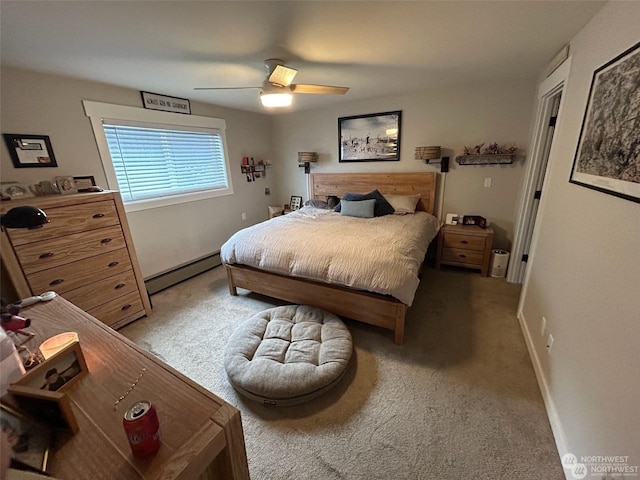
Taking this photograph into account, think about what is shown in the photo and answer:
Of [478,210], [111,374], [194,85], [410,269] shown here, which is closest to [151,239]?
[194,85]

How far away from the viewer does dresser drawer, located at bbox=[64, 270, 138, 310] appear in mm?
2237

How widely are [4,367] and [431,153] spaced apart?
151 inches

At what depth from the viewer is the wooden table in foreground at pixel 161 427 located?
644 mm

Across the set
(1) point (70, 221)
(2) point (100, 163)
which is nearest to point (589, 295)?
(1) point (70, 221)

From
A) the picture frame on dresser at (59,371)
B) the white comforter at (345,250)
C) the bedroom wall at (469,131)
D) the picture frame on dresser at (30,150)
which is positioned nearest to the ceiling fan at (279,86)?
the white comforter at (345,250)

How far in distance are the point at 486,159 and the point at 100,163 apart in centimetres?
436

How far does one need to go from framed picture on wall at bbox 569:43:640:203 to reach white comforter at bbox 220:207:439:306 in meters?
1.19

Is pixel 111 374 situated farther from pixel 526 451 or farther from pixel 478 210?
pixel 478 210

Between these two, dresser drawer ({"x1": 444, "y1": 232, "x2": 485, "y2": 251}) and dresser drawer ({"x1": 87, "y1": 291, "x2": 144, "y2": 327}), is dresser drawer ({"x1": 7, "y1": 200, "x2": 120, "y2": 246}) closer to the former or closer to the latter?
dresser drawer ({"x1": 87, "y1": 291, "x2": 144, "y2": 327})

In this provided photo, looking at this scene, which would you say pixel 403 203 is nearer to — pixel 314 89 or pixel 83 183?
pixel 314 89

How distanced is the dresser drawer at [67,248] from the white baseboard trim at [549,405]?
346 centimetres

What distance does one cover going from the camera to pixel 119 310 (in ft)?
8.23

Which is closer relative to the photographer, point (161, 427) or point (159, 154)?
point (161, 427)

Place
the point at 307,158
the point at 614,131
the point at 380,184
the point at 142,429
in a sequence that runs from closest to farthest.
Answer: the point at 142,429, the point at 614,131, the point at 380,184, the point at 307,158
